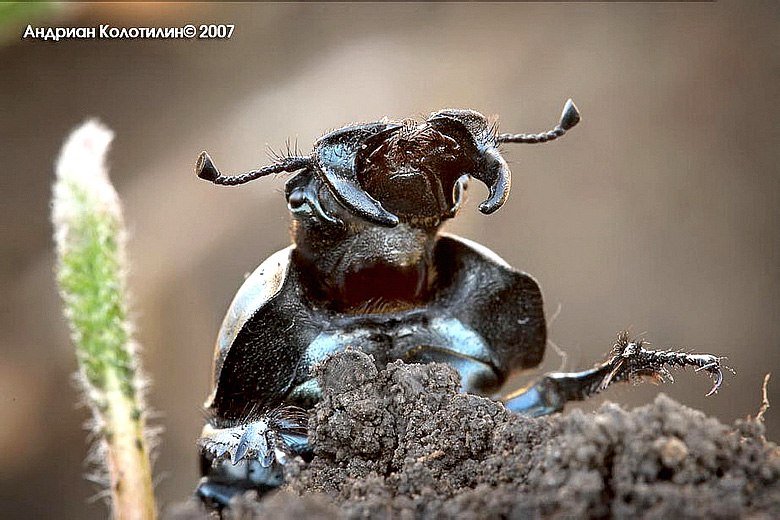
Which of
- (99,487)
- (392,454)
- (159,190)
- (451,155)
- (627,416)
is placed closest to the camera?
(627,416)

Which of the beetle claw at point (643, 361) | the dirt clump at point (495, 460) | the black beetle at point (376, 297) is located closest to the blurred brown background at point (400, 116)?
the black beetle at point (376, 297)

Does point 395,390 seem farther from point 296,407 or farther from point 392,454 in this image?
point 296,407

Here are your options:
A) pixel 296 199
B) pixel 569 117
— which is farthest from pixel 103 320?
pixel 569 117

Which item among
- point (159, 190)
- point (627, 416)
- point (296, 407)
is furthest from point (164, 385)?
point (627, 416)

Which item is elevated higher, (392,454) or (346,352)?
(346,352)

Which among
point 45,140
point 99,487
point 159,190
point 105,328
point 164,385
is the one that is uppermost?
point 45,140

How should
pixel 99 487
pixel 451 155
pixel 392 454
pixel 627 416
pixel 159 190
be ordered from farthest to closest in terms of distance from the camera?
1. pixel 159 190
2. pixel 99 487
3. pixel 451 155
4. pixel 392 454
5. pixel 627 416

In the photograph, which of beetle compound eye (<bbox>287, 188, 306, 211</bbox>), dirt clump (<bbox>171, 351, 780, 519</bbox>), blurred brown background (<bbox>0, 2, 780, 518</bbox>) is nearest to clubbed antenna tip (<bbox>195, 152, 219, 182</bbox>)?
beetle compound eye (<bbox>287, 188, 306, 211</bbox>)

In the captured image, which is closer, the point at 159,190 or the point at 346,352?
the point at 346,352

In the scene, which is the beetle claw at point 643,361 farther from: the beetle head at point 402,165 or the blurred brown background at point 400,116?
the blurred brown background at point 400,116
